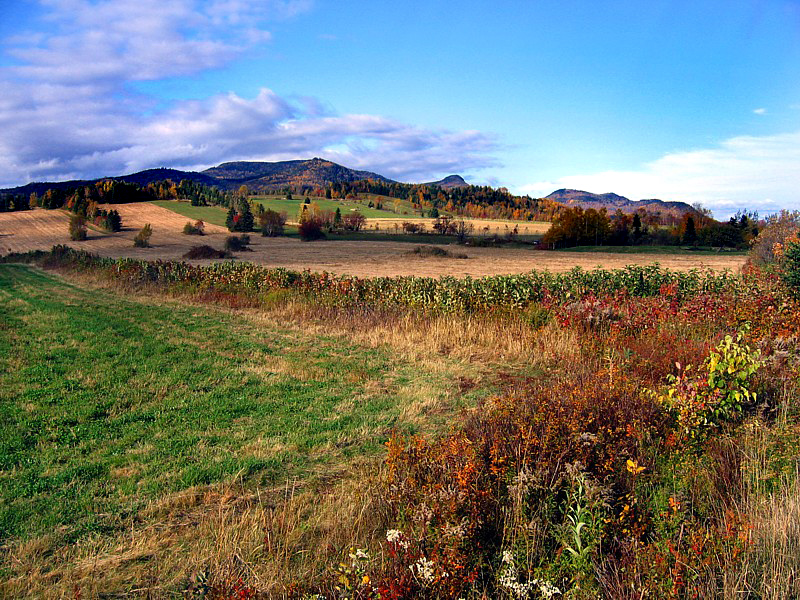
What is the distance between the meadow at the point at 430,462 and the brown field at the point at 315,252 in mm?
20430

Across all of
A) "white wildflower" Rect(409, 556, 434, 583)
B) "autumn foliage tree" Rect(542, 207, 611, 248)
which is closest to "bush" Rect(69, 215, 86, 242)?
"autumn foliage tree" Rect(542, 207, 611, 248)

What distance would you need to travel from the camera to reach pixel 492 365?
953 cm

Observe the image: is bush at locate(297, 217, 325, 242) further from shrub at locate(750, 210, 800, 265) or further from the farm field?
the farm field

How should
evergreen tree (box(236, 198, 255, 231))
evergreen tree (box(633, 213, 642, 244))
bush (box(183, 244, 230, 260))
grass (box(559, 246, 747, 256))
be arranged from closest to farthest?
bush (box(183, 244, 230, 260))
grass (box(559, 246, 747, 256))
evergreen tree (box(633, 213, 642, 244))
evergreen tree (box(236, 198, 255, 231))

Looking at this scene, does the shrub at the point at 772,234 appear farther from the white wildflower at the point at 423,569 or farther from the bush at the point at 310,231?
the bush at the point at 310,231

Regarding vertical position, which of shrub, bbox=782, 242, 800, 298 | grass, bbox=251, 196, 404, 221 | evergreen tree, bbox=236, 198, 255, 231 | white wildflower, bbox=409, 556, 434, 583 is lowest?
white wildflower, bbox=409, 556, 434, 583

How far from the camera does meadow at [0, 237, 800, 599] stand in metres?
3.31

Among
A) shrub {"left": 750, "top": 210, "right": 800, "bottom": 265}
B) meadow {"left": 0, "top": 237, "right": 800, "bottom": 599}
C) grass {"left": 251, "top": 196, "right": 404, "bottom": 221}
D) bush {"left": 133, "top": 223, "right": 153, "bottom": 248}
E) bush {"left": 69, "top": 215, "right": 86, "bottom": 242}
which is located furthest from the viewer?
grass {"left": 251, "top": 196, "right": 404, "bottom": 221}

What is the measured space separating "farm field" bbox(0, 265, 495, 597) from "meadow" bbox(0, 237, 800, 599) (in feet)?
0.12

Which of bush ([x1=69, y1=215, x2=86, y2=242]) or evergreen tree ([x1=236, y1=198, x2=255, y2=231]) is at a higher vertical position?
evergreen tree ([x1=236, y1=198, x2=255, y2=231])

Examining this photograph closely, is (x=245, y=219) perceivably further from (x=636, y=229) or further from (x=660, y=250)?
(x=660, y=250)

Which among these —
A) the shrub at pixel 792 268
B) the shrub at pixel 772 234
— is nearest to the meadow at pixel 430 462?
the shrub at pixel 792 268

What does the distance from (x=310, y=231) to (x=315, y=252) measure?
61.6ft

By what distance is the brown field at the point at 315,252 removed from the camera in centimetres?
3750
